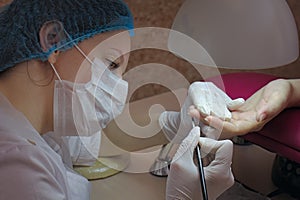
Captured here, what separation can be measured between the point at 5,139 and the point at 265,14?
55cm

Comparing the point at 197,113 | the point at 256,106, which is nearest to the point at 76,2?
the point at 197,113

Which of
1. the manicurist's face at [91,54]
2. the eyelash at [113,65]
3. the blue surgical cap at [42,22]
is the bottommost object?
the eyelash at [113,65]

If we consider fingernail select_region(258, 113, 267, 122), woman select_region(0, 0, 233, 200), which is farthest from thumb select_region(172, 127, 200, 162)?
woman select_region(0, 0, 233, 200)

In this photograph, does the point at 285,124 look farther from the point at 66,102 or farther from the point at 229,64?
the point at 66,102

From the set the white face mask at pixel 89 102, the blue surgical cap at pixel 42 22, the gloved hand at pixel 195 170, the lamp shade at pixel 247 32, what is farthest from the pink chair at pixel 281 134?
the blue surgical cap at pixel 42 22

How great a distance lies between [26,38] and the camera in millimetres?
690

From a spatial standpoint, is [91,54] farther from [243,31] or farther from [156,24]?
[156,24]

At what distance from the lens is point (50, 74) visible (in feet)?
2.42

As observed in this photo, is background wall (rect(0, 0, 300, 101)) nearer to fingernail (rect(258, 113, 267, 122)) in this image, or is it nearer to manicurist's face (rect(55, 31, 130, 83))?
fingernail (rect(258, 113, 267, 122))

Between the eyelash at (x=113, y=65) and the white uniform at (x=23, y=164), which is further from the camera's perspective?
the eyelash at (x=113, y=65)

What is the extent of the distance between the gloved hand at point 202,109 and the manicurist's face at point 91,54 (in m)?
0.43

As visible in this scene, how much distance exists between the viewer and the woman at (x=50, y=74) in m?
0.62

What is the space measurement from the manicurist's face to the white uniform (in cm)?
12

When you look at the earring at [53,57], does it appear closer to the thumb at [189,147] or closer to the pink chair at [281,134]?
the thumb at [189,147]
